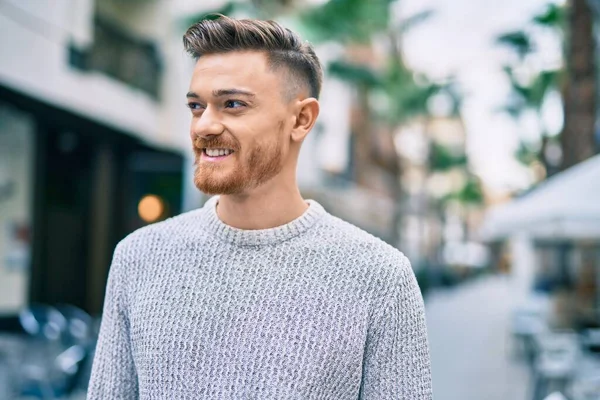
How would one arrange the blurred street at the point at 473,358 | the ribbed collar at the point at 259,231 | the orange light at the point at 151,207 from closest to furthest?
the ribbed collar at the point at 259,231 < the blurred street at the point at 473,358 < the orange light at the point at 151,207

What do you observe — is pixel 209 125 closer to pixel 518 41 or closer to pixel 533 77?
pixel 518 41

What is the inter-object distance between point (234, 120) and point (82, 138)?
589 inches

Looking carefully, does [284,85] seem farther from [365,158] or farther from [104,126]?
[365,158]

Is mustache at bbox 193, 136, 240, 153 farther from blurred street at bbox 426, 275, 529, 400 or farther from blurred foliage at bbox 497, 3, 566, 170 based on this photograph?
blurred foliage at bbox 497, 3, 566, 170

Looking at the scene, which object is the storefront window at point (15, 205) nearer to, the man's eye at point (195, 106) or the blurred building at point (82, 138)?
the blurred building at point (82, 138)

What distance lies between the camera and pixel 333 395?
162 cm

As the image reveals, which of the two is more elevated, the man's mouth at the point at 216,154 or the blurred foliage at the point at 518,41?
the blurred foliage at the point at 518,41

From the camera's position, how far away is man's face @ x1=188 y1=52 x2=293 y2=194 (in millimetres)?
1643

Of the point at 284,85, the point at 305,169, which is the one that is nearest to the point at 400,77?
the point at 305,169

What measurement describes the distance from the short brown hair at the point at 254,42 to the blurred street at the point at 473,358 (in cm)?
827

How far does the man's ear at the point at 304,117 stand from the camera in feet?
5.75

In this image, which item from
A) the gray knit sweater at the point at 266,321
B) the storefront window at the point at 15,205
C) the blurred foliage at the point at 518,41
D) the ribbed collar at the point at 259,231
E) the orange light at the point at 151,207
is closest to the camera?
the gray knit sweater at the point at 266,321

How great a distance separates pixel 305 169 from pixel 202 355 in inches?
1042

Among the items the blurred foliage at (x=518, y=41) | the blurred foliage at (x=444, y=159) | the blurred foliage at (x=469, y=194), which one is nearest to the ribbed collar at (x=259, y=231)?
the blurred foliage at (x=518, y=41)
